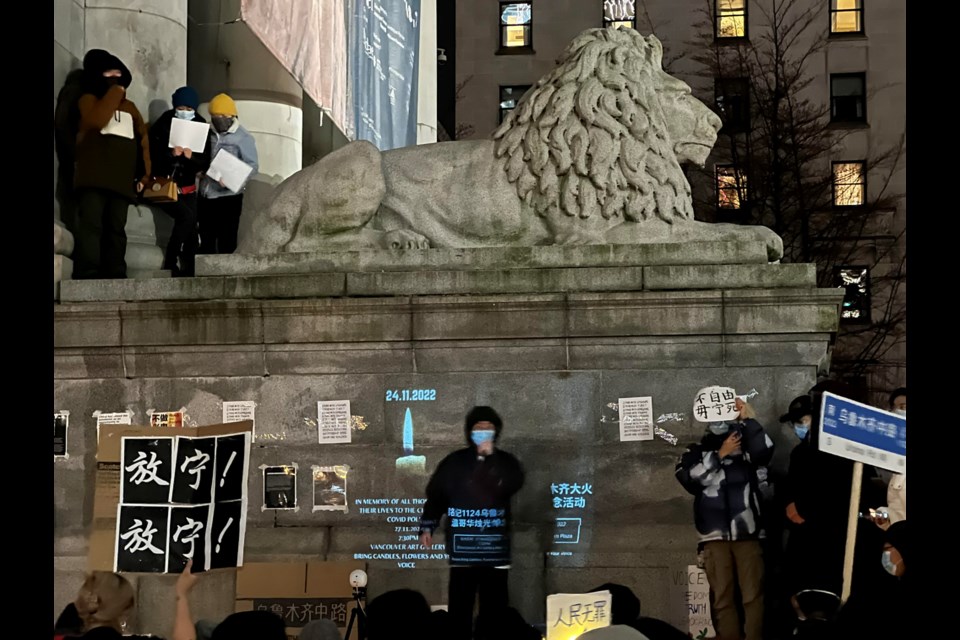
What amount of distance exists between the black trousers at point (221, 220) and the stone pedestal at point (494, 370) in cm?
312

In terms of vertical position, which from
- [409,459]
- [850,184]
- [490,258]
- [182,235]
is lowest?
[409,459]

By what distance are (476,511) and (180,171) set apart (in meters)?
5.27

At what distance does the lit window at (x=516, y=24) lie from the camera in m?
49.8

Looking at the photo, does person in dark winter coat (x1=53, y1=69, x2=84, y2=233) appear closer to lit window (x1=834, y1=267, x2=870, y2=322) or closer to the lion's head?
the lion's head

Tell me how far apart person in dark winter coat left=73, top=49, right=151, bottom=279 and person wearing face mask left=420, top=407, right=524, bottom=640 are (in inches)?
164

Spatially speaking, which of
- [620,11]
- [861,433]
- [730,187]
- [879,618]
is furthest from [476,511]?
[620,11]

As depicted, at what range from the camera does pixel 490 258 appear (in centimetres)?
1306

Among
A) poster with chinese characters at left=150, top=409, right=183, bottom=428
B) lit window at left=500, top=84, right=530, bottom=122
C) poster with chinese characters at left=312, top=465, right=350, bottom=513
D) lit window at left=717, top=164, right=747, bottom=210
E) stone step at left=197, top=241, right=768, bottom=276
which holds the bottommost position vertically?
poster with chinese characters at left=312, top=465, right=350, bottom=513

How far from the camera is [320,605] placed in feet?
39.4

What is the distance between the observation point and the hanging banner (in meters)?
24.9

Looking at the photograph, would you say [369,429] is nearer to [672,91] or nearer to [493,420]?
[493,420]

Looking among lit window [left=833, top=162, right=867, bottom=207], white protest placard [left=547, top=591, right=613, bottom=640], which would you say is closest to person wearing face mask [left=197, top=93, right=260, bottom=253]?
white protest placard [left=547, top=591, right=613, bottom=640]

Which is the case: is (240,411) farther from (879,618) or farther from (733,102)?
(733,102)
